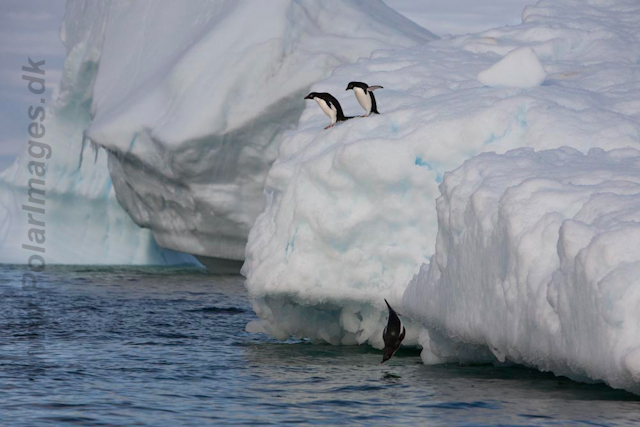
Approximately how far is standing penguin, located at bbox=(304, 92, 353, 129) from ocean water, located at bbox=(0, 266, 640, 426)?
2.58 m

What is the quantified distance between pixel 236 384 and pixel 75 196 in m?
18.2

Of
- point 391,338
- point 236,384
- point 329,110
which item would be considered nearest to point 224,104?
point 329,110

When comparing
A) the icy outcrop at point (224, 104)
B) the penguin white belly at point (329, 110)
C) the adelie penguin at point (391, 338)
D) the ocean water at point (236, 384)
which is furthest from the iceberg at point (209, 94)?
the adelie penguin at point (391, 338)

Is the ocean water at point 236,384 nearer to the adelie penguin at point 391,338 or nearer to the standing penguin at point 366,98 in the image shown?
the adelie penguin at point 391,338

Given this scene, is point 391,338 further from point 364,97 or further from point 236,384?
point 364,97

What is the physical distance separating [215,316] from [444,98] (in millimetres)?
4886

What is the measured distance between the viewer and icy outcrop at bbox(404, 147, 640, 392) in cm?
634

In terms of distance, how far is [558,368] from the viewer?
24.0 ft

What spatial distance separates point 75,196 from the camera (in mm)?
25438

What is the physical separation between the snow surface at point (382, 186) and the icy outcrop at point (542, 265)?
0.59 meters

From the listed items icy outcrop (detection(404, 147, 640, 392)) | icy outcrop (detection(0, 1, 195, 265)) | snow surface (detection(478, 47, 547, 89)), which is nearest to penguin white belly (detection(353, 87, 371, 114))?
snow surface (detection(478, 47, 547, 89))

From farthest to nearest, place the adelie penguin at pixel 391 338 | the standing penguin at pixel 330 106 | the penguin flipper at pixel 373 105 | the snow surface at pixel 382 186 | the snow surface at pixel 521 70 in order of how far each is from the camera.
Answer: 1. the standing penguin at pixel 330 106
2. the penguin flipper at pixel 373 105
3. the snow surface at pixel 521 70
4. the snow surface at pixel 382 186
5. the adelie penguin at pixel 391 338

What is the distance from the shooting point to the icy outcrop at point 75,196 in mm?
25234

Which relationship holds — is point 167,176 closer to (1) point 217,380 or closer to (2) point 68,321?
(2) point 68,321
